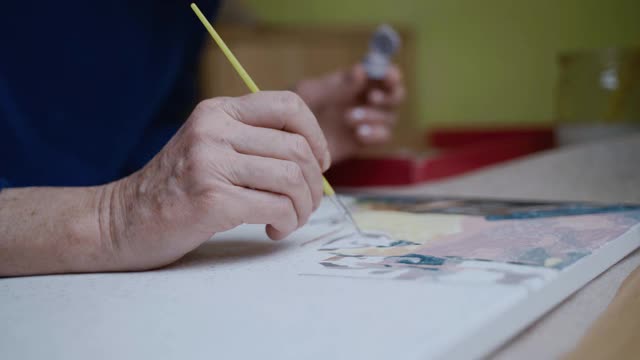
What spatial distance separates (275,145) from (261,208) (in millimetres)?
59

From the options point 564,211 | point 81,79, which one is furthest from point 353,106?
point 564,211

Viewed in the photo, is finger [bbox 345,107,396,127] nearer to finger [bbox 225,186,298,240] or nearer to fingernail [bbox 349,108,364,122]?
fingernail [bbox 349,108,364,122]

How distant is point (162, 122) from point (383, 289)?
1.29m

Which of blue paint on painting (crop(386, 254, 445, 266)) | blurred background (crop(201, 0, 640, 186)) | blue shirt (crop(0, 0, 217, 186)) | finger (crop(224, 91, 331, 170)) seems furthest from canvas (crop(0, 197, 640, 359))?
blurred background (crop(201, 0, 640, 186))

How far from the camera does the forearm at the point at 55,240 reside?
0.64m

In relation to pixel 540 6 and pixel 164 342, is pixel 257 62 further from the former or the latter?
pixel 164 342

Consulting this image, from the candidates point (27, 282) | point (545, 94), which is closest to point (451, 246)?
point (27, 282)

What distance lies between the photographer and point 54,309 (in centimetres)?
53

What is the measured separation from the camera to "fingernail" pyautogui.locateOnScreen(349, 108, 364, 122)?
138 cm

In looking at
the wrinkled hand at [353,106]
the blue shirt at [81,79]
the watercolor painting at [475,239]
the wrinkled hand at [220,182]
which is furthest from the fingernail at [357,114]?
the wrinkled hand at [220,182]

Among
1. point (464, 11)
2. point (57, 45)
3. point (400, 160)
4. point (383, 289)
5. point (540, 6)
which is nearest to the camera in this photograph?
point (383, 289)

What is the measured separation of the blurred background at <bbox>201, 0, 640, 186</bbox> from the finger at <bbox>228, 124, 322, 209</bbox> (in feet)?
3.30

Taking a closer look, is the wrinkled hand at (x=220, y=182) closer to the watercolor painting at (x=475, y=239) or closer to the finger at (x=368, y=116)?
the watercolor painting at (x=475, y=239)

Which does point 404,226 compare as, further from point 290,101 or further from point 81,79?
point 81,79
